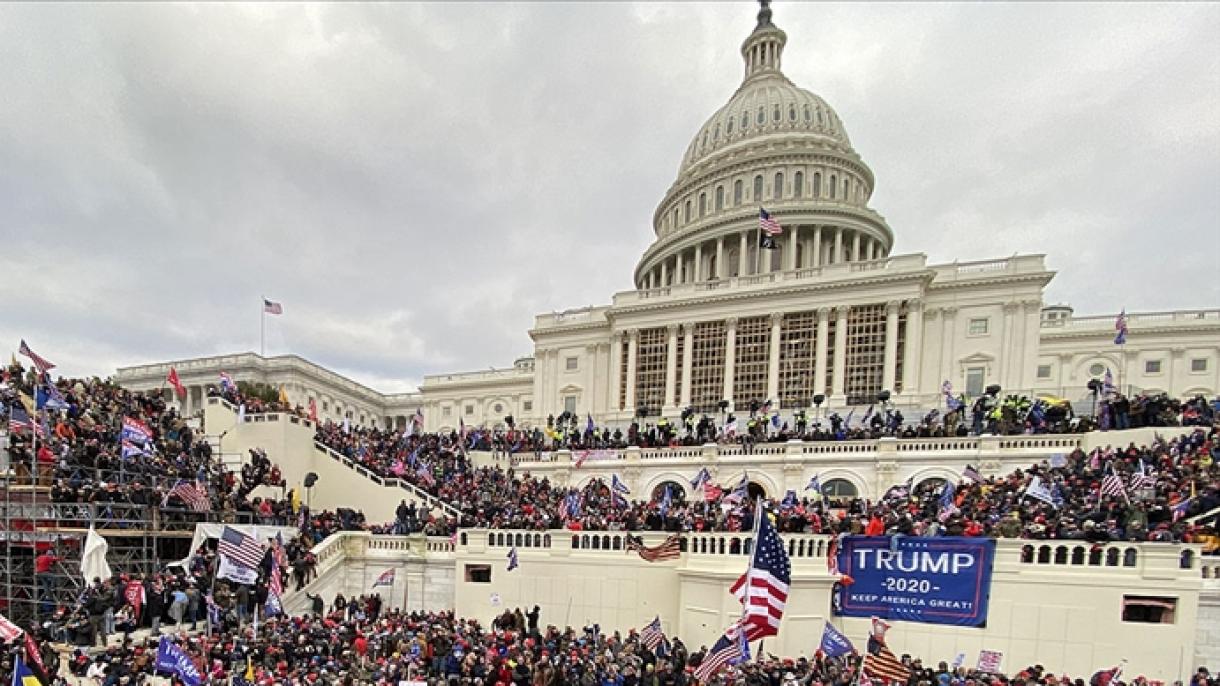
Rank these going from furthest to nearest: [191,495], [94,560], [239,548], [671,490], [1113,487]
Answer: [671,490], [191,495], [1113,487], [94,560], [239,548]

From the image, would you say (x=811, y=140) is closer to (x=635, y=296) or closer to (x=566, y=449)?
(x=635, y=296)

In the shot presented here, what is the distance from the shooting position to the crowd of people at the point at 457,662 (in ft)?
39.4

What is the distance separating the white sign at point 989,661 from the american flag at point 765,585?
6.55 metres

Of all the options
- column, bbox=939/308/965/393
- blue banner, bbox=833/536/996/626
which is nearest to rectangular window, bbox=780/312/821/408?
column, bbox=939/308/965/393

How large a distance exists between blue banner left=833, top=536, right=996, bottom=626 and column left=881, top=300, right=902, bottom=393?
1094 inches

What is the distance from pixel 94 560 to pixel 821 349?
40141mm

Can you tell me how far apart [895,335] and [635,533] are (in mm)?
30133

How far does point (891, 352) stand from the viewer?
40.0 metres

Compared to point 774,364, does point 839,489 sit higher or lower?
lower

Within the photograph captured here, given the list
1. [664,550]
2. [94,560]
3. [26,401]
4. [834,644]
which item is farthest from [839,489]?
[26,401]

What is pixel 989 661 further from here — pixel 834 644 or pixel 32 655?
pixel 32 655

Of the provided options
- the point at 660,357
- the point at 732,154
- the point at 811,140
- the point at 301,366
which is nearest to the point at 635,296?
the point at 660,357

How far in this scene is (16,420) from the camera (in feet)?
58.0

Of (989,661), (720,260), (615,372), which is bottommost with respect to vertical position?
(989,661)
